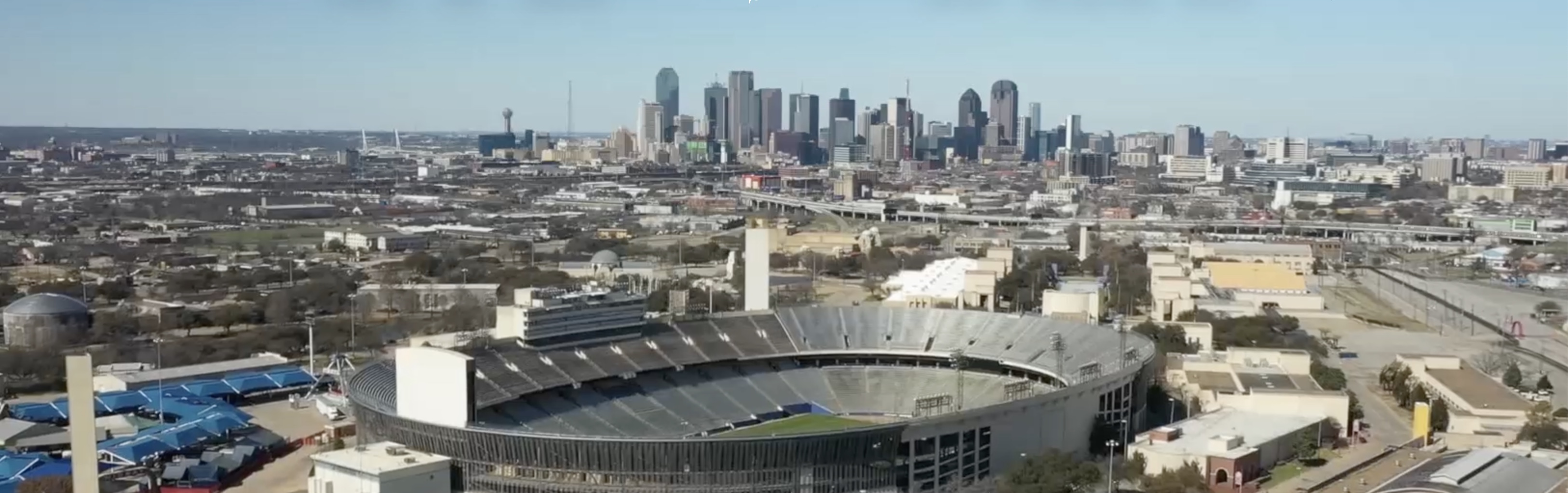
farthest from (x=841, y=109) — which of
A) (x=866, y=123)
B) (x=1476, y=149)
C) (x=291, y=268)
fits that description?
(x=291, y=268)

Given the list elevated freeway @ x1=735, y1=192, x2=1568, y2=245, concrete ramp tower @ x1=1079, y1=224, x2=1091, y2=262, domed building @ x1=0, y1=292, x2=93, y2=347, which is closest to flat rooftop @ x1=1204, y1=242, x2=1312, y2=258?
concrete ramp tower @ x1=1079, y1=224, x2=1091, y2=262

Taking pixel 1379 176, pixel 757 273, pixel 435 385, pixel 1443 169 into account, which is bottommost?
pixel 435 385

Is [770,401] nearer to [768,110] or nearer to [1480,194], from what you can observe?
[1480,194]

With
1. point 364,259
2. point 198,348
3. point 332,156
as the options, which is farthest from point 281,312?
point 332,156

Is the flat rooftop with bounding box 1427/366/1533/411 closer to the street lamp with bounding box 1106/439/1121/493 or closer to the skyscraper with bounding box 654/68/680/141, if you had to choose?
the street lamp with bounding box 1106/439/1121/493

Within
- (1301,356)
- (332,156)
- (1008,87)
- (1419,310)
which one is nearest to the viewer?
(1301,356)

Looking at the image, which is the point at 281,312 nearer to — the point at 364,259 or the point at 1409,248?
the point at 364,259
